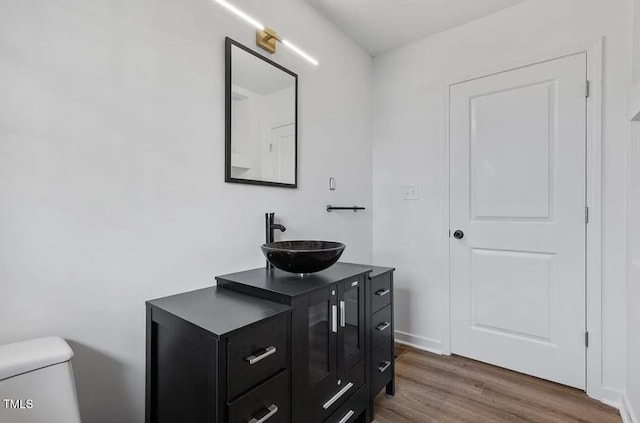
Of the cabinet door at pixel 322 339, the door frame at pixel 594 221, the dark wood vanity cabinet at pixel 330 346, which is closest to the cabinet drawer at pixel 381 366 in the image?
the dark wood vanity cabinet at pixel 330 346

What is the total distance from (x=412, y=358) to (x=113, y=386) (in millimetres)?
1981

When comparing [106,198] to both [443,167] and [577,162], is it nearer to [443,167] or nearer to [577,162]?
[443,167]

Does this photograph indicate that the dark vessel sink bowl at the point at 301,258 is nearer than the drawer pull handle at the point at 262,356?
No

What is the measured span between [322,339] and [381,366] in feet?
2.08

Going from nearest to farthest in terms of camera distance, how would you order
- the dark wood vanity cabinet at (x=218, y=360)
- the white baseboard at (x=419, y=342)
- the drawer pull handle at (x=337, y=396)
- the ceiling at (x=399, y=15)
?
1. the dark wood vanity cabinet at (x=218, y=360)
2. the drawer pull handle at (x=337, y=396)
3. the ceiling at (x=399, y=15)
4. the white baseboard at (x=419, y=342)

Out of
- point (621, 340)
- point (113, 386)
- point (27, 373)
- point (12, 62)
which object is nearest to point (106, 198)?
point (12, 62)

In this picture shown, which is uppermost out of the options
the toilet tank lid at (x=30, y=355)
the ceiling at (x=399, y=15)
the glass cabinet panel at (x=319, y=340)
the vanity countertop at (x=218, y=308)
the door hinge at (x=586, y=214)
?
the ceiling at (x=399, y=15)

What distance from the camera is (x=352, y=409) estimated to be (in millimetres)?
1505

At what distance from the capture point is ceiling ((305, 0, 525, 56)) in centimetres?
212

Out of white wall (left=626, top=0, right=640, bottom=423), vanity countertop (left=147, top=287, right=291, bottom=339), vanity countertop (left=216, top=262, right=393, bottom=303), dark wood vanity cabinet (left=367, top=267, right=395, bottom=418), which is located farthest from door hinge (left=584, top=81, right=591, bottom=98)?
vanity countertop (left=147, top=287, right=291, bottom=339)

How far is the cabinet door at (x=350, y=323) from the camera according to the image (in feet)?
4.78

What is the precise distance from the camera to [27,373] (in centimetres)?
83

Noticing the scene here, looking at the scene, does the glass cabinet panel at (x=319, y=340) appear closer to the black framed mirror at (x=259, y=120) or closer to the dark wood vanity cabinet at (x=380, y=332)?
the dark wood vanity cabinet at (x=380, y=332)

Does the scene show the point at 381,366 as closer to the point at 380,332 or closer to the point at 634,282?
the point at 380,332
